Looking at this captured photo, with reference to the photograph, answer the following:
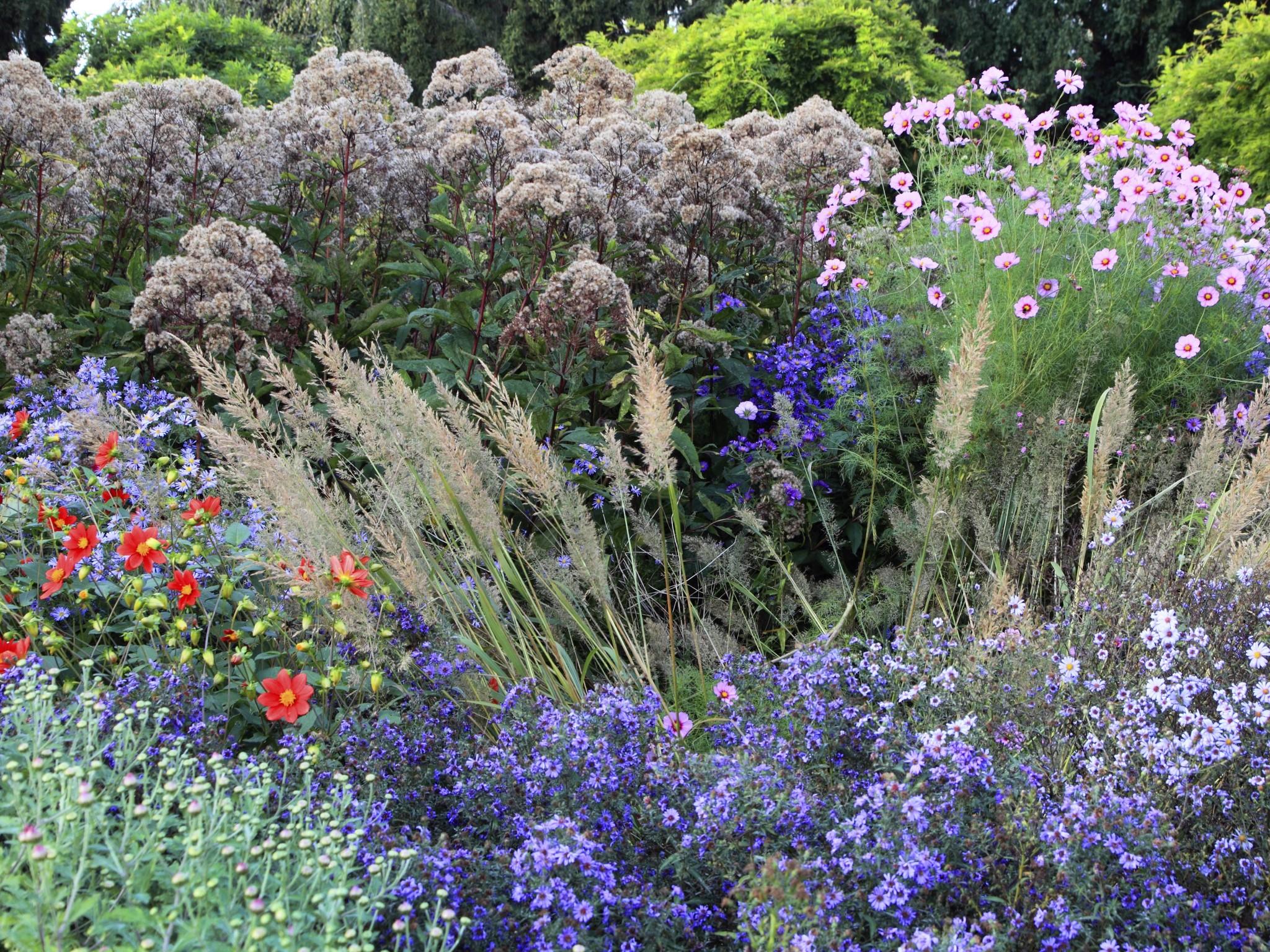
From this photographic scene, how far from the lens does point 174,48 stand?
51.7 ft

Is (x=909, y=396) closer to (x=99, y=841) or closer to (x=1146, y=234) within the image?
(x=1146, y=234)

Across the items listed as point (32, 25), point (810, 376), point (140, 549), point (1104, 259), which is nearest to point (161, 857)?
point (140, 549)

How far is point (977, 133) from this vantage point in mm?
7590

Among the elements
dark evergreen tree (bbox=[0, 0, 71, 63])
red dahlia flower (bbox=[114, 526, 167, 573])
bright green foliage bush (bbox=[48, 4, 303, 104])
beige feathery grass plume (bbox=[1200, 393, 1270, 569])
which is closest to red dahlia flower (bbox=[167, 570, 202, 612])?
red dahlia flower (bbox=[114, 526, 167, 573])

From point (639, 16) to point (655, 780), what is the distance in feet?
55.5

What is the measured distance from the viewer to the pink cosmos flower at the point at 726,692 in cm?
242

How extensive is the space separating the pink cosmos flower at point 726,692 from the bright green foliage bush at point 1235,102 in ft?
31.1

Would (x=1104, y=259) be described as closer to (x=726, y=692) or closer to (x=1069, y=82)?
(x=1069, y=82)

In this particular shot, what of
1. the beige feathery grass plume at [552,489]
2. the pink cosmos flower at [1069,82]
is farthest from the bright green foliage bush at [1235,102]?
the beige feathery grass plume at [552,489]

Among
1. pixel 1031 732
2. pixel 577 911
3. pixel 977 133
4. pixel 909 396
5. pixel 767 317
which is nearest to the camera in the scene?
pixel 577 911

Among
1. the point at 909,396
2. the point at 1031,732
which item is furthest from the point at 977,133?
the point at 1031,732

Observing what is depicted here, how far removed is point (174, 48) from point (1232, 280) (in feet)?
52.2

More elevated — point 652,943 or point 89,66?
point 89,66

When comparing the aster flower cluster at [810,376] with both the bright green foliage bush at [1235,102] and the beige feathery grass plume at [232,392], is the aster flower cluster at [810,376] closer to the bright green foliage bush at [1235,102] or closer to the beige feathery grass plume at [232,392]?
the beige feathery grass plume at [232,392]
